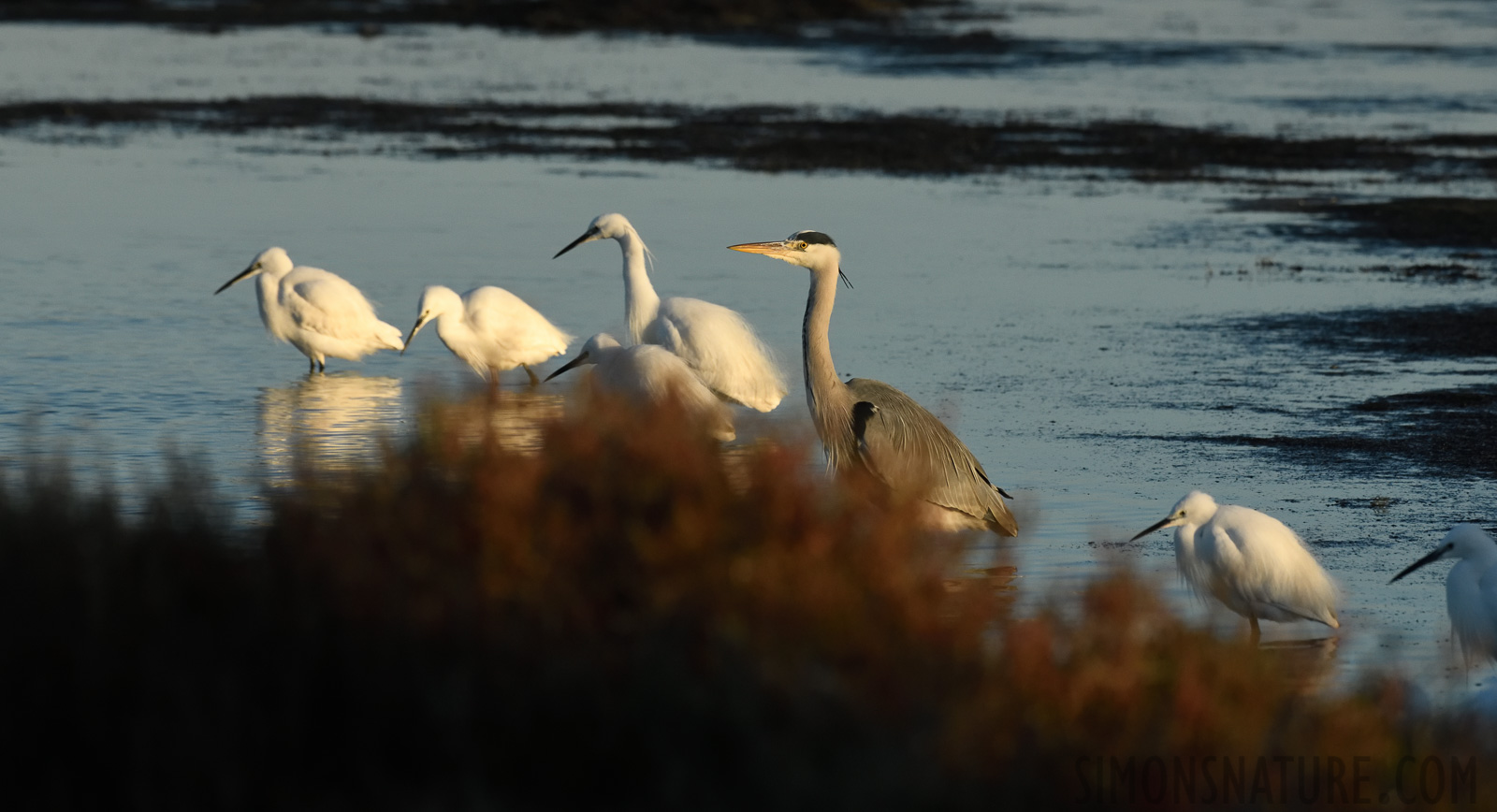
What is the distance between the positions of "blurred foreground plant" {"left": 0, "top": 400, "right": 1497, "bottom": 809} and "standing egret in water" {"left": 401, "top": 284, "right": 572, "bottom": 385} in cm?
835

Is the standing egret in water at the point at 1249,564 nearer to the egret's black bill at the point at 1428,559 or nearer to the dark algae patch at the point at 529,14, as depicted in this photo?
the egret's black bill at the point at 1428,559

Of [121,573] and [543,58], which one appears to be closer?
[121,573]

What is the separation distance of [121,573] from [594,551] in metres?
1.04

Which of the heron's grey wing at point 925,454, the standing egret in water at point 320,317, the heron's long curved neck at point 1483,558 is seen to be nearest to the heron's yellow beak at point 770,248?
the heron's grey wing at point 925,454

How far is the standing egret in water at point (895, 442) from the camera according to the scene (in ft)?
27.5

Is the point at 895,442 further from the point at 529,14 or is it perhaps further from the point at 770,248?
the point at 529,14

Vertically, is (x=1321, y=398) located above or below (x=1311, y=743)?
below

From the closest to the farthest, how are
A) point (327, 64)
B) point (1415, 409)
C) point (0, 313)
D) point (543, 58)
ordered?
1. point (1415, 409)
2. point (0, 313)
3. point (327, 64)
4. point (543, 58)

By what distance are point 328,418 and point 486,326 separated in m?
1.71

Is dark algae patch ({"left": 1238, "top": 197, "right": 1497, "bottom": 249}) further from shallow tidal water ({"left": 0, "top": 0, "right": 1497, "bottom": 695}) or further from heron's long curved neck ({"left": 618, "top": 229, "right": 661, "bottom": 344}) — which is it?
heron's long curved neck ({"left": 618, "top": 229, "right": 661, "bottom": 344})

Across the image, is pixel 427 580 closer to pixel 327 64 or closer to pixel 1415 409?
pixel 1415 409

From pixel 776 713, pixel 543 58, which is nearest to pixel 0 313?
pixel 776 713

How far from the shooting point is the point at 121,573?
4039mm

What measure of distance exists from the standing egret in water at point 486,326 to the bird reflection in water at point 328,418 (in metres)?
0.57
